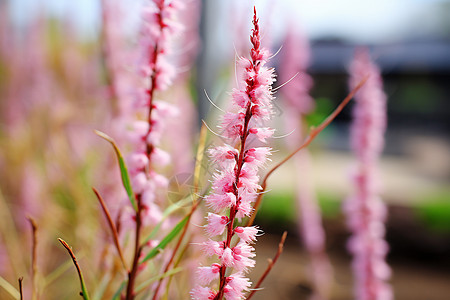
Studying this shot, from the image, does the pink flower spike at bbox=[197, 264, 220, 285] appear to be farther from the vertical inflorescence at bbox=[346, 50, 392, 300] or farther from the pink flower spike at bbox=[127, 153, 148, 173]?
the vertical inflorescence at bbox=[346, 50, 392, 300]

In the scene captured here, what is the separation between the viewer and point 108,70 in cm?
54

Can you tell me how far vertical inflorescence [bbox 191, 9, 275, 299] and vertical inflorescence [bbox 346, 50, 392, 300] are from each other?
0.35 meters

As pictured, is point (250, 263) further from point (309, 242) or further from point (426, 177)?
point (426, 177)

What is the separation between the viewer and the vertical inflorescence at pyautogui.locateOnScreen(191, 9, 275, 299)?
6.8 inches

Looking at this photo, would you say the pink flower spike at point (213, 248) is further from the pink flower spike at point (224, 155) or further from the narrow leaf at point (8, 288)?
the narrow leaf at point (8, 288)

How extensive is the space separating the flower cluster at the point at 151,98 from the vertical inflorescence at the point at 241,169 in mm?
84

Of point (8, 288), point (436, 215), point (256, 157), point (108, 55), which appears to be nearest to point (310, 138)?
point (256, 157)

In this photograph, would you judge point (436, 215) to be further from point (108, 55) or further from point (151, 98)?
point (151, 98)

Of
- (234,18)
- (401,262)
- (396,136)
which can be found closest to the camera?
(234,18)

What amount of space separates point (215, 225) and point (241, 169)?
0.09 ft

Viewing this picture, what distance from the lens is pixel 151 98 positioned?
0.83 ft

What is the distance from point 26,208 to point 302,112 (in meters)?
0.61

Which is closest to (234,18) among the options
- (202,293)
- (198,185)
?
(198,185)

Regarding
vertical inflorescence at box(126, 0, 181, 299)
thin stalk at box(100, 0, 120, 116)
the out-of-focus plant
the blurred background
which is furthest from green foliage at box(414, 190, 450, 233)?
vertical inflorescence at box(126, 0, 181, 299)
